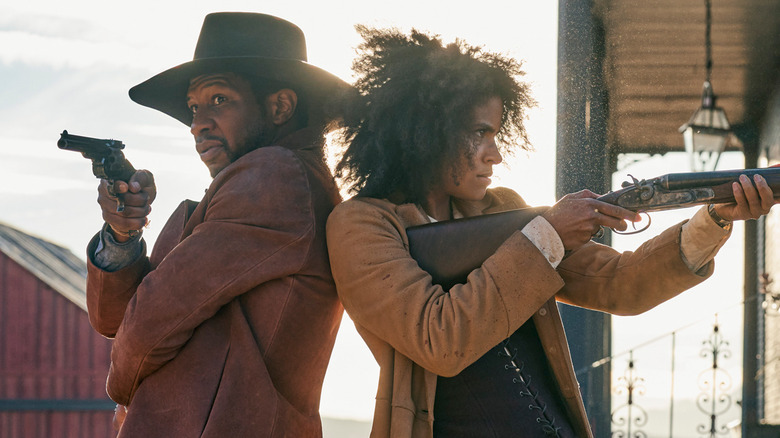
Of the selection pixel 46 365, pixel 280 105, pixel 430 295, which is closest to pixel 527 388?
pixel 430 295

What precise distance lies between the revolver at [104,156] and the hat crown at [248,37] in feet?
2.32

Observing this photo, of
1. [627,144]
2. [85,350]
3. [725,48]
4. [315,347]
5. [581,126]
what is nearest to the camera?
[315,347]

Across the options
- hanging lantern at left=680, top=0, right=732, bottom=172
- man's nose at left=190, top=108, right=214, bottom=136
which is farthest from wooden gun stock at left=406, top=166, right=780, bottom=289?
hanging lantern at left=680, top=0, right=732, bottom=172

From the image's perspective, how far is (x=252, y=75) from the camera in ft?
12.6

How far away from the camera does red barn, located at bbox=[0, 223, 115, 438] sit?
2080 centimetres

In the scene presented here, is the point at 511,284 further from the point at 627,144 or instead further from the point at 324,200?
the point at 627,144

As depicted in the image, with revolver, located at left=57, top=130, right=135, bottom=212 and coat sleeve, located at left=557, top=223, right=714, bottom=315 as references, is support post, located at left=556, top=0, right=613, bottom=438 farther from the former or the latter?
revolver, located at left=57, top=130, right=135, bottom=212

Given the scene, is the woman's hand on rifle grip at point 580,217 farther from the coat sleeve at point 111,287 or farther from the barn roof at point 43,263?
the barn roof at point 43,263

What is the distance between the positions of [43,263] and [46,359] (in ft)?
7.71

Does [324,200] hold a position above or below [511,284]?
above

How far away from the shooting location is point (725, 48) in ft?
37.2

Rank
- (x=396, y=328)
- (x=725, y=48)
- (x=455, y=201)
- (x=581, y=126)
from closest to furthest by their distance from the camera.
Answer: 1. (x=396, y=328)
2. (x=455, y=201)
3. (x=581, y=126)
4. (x=725, y=48)

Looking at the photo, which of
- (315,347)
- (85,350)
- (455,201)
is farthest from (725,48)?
(85,350)

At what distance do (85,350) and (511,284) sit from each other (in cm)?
1956
